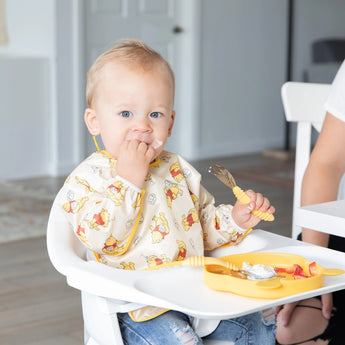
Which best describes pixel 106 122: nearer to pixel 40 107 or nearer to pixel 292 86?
pixel 292 86

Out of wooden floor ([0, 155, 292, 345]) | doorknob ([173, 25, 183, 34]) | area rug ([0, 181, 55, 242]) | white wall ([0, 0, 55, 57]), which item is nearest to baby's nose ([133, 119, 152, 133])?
wooden floor ([0, 155, 292, 345])

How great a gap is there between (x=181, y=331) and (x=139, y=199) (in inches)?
8.2

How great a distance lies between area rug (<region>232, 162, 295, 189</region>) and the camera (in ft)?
14.4

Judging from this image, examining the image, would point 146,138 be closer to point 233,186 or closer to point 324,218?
point 233,186

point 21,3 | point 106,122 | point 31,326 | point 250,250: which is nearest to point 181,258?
point 250,250

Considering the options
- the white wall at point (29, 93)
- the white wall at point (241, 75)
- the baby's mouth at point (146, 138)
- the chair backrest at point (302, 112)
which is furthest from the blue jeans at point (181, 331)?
the white wall at point (241, 75)

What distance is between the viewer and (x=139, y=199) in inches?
41.1

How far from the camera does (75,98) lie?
4473 millimetres

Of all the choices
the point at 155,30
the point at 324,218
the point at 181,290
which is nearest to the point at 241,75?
the point at 155,30

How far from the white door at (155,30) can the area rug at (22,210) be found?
827 millimetres

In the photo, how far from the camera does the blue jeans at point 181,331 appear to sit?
1.03m

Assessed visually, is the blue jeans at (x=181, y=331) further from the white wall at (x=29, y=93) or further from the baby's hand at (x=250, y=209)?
the white wall at (x=29, y=93)

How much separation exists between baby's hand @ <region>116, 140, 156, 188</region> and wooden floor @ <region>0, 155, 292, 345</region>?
1.13 metres

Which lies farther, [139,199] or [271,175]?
[271,175]
